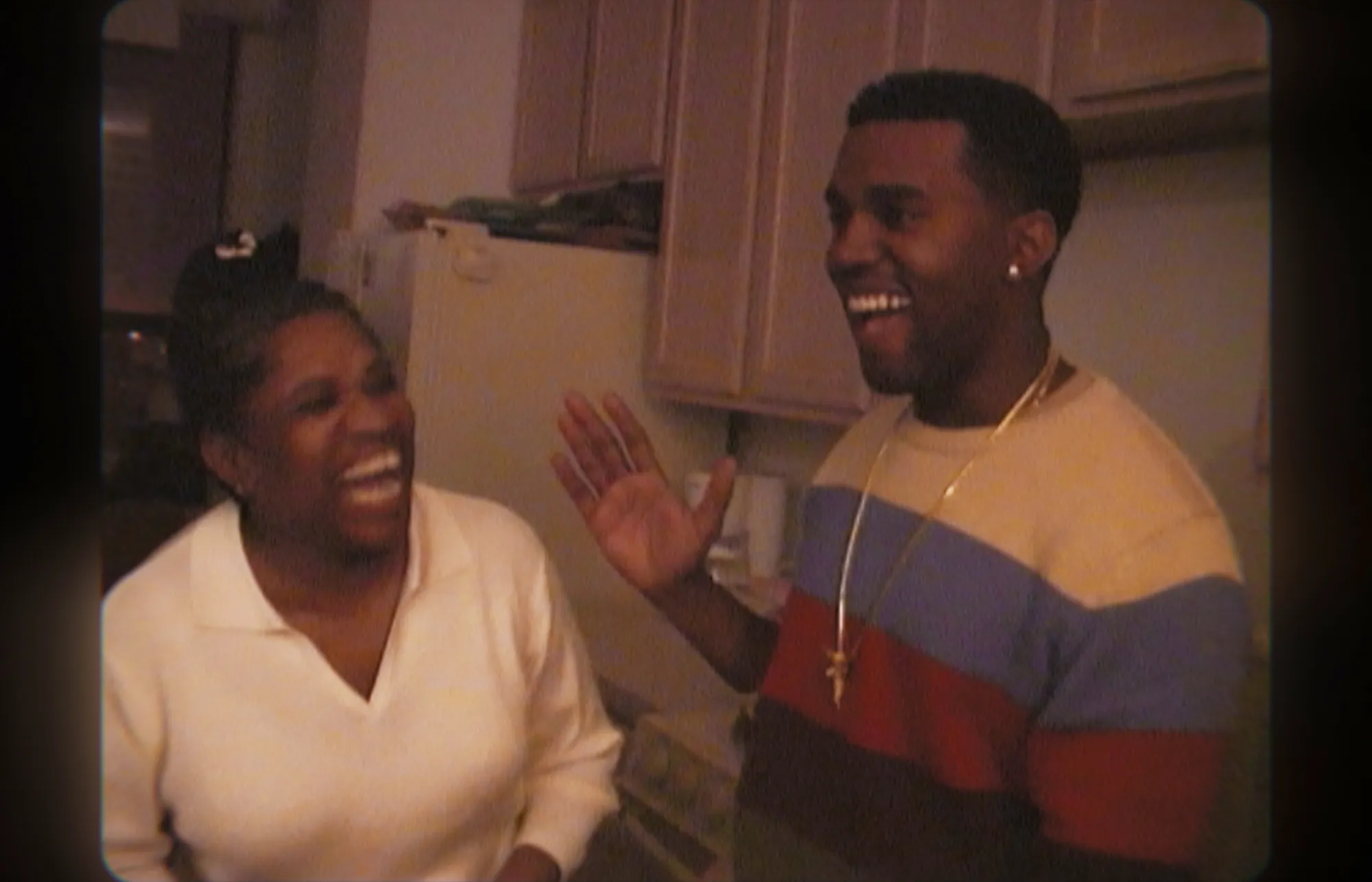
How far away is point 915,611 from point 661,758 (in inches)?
6.3

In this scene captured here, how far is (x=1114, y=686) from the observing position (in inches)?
22.7

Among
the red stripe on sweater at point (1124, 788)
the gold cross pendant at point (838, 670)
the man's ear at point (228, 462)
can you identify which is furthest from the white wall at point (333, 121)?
the red stripe on sweater at point (1124, 788)

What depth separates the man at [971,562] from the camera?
580mm

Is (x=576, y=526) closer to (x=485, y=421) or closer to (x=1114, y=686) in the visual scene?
(x=485, y=421)

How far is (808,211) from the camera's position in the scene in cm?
63

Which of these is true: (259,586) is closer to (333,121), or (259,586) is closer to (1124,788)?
(333,121)

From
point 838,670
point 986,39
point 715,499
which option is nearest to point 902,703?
point 838,670

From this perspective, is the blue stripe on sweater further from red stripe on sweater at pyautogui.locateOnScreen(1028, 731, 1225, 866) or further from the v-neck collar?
Answer: the v-neck collar

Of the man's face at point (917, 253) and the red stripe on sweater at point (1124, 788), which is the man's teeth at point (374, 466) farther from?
the red stripe on sweater at point (1124, 788)

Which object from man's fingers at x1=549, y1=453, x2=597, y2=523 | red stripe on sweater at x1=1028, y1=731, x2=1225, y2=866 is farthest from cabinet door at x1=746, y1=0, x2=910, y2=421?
red stripe on sweater at x1=1028, y1=731, x2=1225, y2=866

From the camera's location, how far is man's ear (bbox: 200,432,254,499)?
22.2 inches

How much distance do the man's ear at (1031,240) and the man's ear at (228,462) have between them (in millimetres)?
393

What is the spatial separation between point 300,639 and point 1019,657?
14.0 inches

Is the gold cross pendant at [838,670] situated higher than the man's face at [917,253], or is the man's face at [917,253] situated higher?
the man's face at [917,253]
